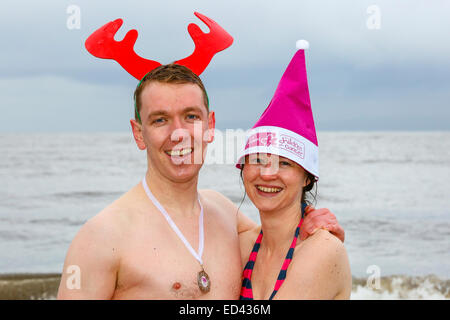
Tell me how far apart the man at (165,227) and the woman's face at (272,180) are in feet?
0.75

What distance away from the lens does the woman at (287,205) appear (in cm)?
310

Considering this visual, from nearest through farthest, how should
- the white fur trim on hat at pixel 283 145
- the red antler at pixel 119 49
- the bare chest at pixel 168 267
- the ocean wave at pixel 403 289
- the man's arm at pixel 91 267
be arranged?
1. the man's arm at pixel 91 267
2. the bare chest at pixel 168 267
3. the white fur trim on hat at pixel 283 145
4. the red antler at pixel 119 49
5. the ocean wave at pixel 403 289

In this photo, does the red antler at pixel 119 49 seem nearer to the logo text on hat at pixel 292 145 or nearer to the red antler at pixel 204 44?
the red antler at pixel 204 44

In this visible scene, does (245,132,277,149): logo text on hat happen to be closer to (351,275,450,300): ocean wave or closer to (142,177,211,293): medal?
(142,177,211,293): medal

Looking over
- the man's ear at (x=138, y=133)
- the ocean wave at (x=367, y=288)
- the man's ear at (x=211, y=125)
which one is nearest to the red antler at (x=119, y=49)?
the man's ear at (x=138, y=133)

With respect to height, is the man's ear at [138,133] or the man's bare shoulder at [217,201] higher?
the man's ear at [138,133]

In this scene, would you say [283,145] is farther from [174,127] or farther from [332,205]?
[332,205]

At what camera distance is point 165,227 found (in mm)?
3227

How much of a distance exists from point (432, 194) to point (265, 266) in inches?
665

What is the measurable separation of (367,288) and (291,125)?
6.92 meters

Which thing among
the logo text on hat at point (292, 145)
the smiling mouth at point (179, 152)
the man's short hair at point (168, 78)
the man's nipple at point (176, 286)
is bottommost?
the man's nipple at point (176, 286)

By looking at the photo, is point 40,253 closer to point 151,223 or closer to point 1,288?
point 1,288
